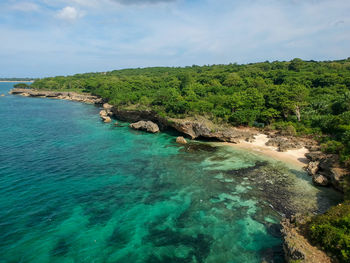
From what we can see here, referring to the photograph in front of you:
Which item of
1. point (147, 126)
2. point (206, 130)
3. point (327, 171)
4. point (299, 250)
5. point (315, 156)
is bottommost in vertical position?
point (327, 171)

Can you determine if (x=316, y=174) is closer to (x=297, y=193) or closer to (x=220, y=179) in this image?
(x=297, y=193)

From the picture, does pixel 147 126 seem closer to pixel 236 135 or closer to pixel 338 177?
pixel 236 135

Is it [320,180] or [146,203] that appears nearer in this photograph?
[146,203]

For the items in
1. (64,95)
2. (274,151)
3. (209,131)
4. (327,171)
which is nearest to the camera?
(327,171)

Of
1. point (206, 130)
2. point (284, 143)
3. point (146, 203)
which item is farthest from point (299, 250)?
point (206, 130)

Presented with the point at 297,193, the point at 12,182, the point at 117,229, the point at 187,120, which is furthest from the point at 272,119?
the point at 12,182

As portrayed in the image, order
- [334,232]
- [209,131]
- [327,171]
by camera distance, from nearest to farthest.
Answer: [334,232]
[327,171]
[209,131]

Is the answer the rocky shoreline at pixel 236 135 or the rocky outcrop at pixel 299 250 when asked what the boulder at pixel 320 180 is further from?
the rocky outcrop at pixel 299 250
